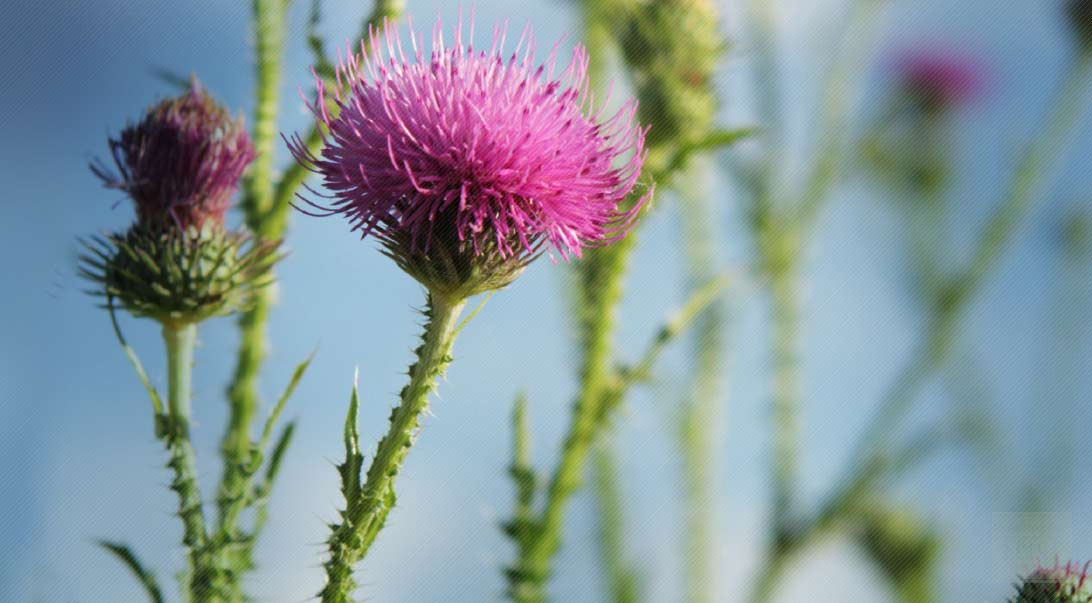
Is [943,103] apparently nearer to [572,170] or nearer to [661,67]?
[661,67]

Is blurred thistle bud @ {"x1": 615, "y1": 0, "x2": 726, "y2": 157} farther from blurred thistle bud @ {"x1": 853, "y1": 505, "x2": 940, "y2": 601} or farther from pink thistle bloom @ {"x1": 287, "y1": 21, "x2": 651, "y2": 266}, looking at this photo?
blurred thistle bud @ {"x1": 853, "y1": 505, "x2": 940, "y2": 601}

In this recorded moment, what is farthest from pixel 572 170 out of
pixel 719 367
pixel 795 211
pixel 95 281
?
pixel 795 211

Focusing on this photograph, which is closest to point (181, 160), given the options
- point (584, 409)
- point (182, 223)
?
→ point (182, 223)

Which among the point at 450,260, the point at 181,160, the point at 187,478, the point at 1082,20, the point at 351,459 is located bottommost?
the point at 351,459

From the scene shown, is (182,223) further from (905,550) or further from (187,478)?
(905,550)

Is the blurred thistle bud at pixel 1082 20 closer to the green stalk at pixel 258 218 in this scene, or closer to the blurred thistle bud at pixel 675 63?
the blurred thistle bud at pixel 675 63

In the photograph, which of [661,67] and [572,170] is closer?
[572,170]
